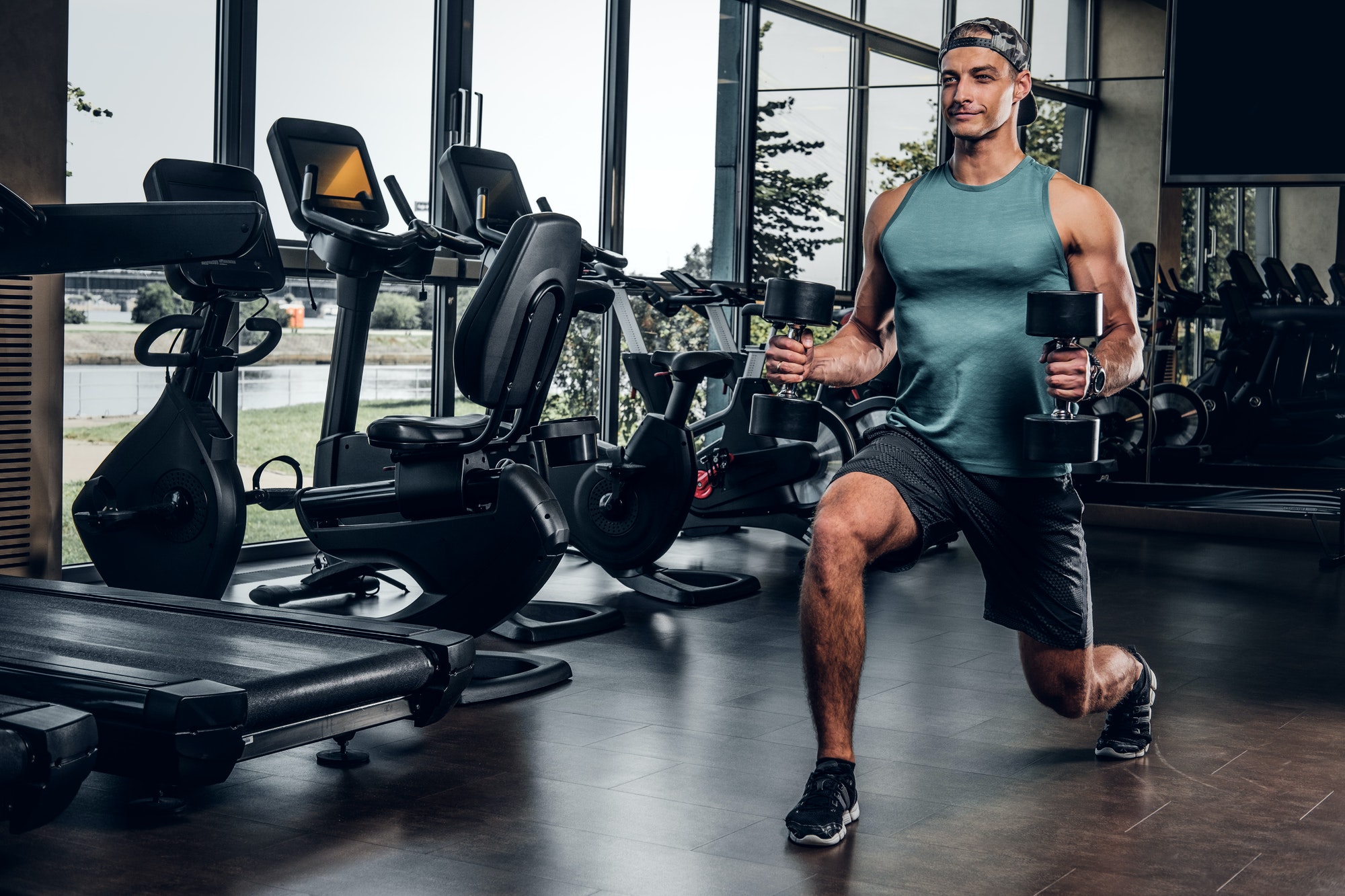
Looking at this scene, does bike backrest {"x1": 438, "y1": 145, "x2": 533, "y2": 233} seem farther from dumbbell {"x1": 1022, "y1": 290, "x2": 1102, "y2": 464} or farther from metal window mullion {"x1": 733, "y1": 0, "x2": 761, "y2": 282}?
metal window mullion {"x1": 733, "y1": 0, "x2": 761, "y2": 282}

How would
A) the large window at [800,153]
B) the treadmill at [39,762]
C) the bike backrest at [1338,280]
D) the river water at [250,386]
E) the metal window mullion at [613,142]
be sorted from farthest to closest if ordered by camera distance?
the large window at [800,153]
the metal window mullion at [613,142]
the bike backrest at [1338,280]
the river water at [250,386]
the treadmill at [39,762]

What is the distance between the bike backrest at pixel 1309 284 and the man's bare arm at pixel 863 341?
432 cm

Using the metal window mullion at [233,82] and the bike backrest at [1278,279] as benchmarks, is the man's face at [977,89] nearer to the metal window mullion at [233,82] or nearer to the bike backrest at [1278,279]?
the metal window mullion at [233,82]

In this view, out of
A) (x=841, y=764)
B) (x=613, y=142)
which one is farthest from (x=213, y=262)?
(x=613, y=142)

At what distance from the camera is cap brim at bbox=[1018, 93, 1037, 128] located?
2830mm

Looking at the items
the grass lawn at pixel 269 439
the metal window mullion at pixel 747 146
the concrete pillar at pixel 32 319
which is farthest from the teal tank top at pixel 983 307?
the metal window mullion at pixel 747 146

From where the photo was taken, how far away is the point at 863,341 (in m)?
2.86

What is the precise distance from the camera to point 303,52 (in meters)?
5.64

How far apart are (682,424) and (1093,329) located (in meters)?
2.53

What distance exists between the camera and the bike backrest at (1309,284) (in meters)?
6.42

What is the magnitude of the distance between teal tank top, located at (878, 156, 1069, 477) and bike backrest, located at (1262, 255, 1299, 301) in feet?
14.5

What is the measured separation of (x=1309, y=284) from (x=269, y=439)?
15.4 ft

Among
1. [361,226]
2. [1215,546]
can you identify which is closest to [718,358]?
[361,226]

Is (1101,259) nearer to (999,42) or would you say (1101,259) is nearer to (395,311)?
(999,42)
